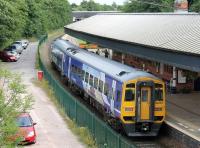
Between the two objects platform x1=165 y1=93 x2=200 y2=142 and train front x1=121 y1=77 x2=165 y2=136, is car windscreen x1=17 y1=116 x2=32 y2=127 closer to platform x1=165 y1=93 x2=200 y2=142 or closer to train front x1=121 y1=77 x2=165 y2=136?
train front x1=121 y1=77 x2=165 y2=136

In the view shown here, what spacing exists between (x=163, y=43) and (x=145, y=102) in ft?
14.4

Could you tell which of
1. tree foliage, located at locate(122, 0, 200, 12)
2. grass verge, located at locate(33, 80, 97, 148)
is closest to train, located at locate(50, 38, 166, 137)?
grass verge, located at locate(33, 80, 97, 148)

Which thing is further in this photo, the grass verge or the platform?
the platform

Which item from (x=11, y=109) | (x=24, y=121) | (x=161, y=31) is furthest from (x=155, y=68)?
(x=11, y=109)

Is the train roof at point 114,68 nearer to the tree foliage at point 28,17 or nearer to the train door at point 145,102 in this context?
the train door at point 145,102

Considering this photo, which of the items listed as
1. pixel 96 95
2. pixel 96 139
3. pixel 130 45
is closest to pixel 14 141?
pixel 96 139

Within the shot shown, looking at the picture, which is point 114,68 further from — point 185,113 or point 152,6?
point 152,6

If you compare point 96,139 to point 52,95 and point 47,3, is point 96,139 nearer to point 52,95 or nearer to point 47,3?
point 52,95

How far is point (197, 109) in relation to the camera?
2788 cm

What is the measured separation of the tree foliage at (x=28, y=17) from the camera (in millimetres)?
48625

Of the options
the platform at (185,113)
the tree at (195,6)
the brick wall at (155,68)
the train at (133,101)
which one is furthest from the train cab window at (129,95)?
the tree at (195,6)

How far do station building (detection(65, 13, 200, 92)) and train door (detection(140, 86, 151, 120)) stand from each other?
171cm

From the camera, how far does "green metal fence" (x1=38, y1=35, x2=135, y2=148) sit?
18719mm

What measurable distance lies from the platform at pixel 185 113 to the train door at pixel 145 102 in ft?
4.19
